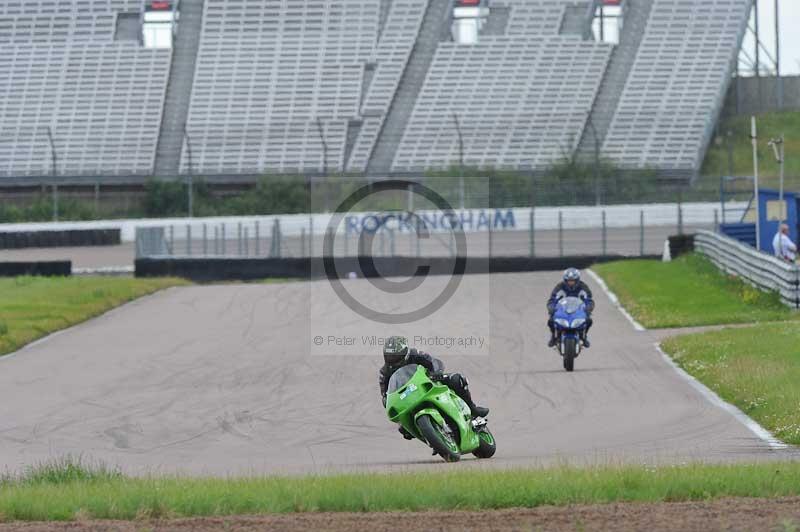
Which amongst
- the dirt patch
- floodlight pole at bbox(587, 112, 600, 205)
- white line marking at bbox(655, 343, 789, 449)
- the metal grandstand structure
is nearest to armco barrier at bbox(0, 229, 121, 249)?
the metal grandstand structure

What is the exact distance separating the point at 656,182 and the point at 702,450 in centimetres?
4789

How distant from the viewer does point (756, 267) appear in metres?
28.5

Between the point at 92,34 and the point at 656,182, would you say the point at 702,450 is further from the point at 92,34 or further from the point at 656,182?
the point at 92,34

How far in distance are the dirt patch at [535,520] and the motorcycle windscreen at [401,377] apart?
2.85 m

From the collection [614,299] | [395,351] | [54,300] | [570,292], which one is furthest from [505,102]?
[395,351]

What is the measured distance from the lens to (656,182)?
194ft

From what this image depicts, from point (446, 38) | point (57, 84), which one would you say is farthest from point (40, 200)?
point (446, 38)

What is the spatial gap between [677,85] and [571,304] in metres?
49.0

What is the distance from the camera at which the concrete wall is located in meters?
68.6

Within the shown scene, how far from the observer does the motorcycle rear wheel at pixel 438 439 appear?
36.9 feet

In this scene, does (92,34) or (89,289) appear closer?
(89,289)

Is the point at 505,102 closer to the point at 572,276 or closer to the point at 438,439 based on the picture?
the point at 572,276

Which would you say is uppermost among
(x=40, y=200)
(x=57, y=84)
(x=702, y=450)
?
(x=57, y=84)

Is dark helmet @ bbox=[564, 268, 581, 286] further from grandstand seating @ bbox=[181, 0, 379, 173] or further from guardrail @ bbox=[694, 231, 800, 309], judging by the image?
grandstand seating @ bbox=[181, 0, 379, 173]
